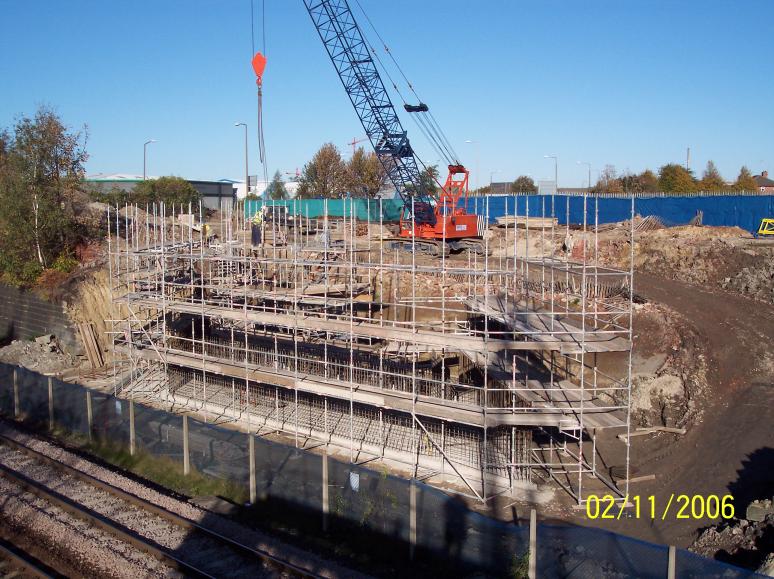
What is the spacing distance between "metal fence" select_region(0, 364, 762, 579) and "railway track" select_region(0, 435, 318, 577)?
1.17 m

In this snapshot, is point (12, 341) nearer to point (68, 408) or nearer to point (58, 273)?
point (58, 273)

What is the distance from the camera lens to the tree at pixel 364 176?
156 feet

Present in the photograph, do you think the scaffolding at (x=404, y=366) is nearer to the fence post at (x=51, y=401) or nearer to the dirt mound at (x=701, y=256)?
the fence post at (x=51, y=401)

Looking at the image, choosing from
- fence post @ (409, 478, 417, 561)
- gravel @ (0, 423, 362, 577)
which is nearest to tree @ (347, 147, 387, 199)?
gravel @ (0, 423, 362, 577)

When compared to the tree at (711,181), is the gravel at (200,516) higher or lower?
lower

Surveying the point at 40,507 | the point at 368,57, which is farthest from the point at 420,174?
the point at 40,507

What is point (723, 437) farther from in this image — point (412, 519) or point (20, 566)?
point (20, 566)

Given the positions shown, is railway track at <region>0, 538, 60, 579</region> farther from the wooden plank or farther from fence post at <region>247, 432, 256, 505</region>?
the wooden plank

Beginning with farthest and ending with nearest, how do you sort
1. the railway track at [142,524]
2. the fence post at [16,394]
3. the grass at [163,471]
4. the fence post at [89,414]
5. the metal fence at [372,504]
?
the fence post at [16,394] → the fence post at [89,414] → the grass at [163,471] → the railway track at [142,524] → the metal fence at [372,504]

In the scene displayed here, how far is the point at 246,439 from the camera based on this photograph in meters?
9.76

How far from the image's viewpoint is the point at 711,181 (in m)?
50.6

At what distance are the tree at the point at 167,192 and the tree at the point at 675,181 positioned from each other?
35.5m
